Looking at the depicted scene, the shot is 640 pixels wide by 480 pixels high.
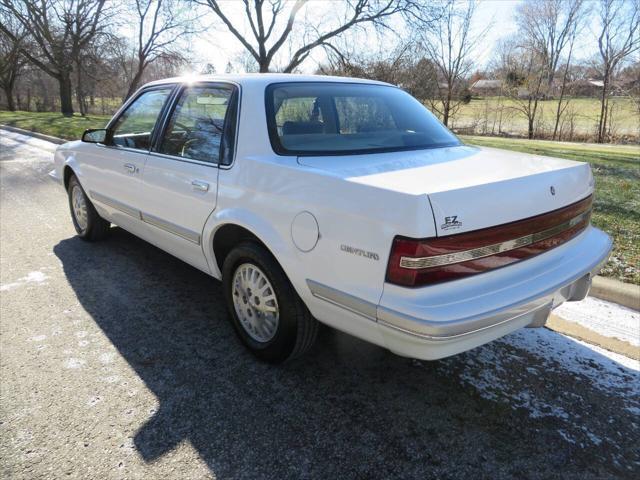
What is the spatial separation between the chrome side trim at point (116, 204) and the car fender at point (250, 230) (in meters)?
1.08

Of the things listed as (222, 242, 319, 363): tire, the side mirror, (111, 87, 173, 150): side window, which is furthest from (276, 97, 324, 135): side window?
the side mirror

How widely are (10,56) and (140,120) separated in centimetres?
3667

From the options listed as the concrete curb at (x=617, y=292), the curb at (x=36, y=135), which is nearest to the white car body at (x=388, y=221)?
the concrete curb at (x=617, y=292)

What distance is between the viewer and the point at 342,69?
753 inches

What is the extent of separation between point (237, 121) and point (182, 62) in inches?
1113

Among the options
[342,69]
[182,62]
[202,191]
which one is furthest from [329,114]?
[182,62]

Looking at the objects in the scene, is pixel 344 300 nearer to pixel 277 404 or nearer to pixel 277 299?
pixel 277 299

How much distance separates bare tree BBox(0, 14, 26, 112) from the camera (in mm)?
29625

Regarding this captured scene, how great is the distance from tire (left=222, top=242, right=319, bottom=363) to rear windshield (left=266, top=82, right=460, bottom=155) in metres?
0.66

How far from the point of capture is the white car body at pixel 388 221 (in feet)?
6.57

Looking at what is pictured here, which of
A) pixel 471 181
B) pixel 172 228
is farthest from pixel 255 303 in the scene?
pixel 471 181

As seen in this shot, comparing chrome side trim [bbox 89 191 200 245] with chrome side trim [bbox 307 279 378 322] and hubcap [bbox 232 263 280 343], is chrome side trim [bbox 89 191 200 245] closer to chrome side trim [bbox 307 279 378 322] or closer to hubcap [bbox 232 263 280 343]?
hubcap [bbox 232 263 280 343]

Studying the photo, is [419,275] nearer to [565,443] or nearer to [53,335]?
[565,443]

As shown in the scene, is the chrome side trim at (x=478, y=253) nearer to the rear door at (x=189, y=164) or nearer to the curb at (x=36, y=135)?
the rear door at (x=189, y=164)
